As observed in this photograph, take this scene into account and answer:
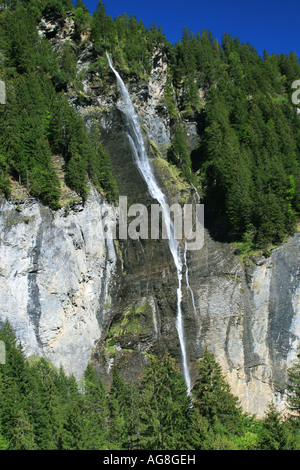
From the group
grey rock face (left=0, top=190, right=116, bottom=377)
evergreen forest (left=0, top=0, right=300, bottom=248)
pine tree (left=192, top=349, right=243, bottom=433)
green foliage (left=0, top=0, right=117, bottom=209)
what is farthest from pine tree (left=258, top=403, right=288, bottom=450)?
green foliage (left=0, top=0, right=117, bottom=209)

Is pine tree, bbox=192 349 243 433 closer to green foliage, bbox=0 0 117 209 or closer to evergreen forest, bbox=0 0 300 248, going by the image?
evergreen forest, bbox=0 0 300 248

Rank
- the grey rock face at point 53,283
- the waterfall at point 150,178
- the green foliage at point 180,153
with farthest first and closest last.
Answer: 1. the green foliage at point 180,153
2. the waterfall at point 150,178
3. the grey rock face at point 53,283

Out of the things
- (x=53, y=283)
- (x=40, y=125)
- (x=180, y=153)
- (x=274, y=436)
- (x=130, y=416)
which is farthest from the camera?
(x=180, y=153)

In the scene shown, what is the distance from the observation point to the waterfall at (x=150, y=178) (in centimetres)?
3233

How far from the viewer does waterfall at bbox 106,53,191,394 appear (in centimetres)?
3233

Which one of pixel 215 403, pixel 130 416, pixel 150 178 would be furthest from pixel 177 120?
pixel 130 416

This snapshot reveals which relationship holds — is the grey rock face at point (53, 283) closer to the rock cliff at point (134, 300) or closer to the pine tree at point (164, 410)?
the rock cliff at point (134, 300)

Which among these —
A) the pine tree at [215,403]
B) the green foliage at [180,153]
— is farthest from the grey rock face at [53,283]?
the green foliage at [180,153]

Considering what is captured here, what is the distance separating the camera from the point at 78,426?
771 inches

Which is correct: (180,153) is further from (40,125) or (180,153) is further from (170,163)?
(40,125)

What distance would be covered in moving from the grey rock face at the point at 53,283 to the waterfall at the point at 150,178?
23.9 ft

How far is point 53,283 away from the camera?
30.5 meters

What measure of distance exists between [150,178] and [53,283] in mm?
18841

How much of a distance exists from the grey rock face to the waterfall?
23.9 ft
